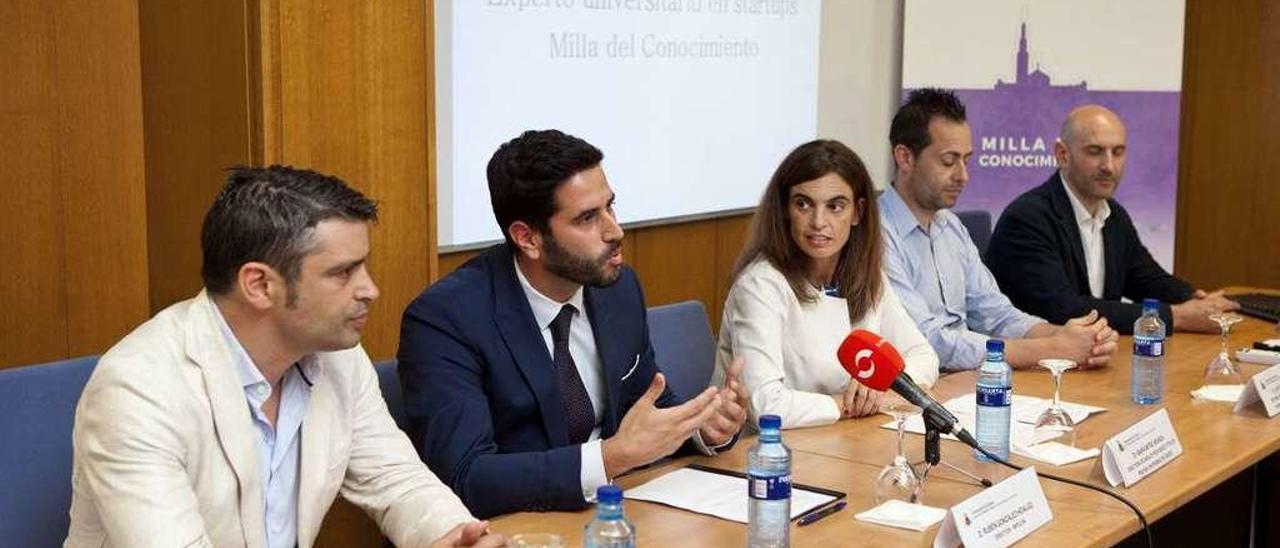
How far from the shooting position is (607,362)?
3.09 metres

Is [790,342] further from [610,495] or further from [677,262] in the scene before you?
[677,262]

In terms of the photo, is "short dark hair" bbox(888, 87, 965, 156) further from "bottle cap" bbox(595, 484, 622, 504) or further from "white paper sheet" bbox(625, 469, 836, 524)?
"bottle cap" bbox(595, 484, 622, 504)

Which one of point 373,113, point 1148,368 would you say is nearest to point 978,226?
point 1148,368

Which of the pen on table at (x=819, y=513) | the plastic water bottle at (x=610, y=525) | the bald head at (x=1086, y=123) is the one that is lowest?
the pen on table at (x=819, y=513)

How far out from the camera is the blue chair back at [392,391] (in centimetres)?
302

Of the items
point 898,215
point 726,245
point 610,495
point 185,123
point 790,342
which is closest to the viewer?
point 610,495

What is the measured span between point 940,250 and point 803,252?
3.15 feet

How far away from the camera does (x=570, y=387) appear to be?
3.03 meters

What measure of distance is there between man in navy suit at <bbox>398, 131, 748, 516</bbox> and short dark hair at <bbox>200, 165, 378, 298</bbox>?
1.79ft

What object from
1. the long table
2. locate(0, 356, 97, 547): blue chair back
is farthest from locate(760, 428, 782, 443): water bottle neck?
locate(0, 356, 97, 547): blue chair back

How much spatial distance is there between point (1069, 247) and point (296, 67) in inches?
103

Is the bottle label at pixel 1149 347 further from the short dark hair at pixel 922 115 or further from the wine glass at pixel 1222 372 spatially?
the short dark hair at pixel 922 115

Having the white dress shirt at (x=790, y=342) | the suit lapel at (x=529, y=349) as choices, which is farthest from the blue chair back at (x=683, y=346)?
the suit lapel at (x=529, y=349)

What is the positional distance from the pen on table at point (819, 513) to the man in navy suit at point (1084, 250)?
232 centimetres
